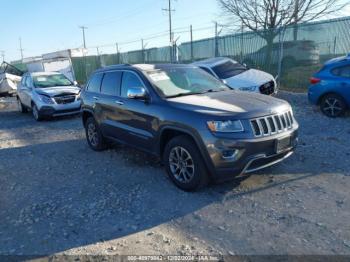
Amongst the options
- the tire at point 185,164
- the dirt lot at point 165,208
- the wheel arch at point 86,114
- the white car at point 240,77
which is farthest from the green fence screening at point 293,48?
the tire at point 185,164

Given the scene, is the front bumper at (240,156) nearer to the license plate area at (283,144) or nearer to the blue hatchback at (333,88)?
the license plate area at (283,144)

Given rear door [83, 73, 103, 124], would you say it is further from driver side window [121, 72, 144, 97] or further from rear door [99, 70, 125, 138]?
driver side window [121, 72, 144, 97]

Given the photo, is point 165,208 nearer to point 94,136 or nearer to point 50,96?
point 94,136

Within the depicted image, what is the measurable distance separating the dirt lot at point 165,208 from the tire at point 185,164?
0.17m

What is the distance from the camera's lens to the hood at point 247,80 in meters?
10.3

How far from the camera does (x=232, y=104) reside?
4.65m

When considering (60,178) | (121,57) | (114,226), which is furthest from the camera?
(121,57)

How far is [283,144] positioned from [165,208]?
1.79m

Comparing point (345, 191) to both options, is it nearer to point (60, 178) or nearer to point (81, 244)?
point (81, 244)

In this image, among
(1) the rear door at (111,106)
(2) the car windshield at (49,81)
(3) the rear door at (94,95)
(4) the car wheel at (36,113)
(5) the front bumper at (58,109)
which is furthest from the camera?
(2) the car windshield at (49,81)

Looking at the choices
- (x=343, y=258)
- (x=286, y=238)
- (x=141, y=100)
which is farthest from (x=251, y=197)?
(x=141, y=100)

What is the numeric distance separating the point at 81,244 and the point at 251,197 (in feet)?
7.29

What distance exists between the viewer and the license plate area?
14.9ft

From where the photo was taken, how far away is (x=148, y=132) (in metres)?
5.32
